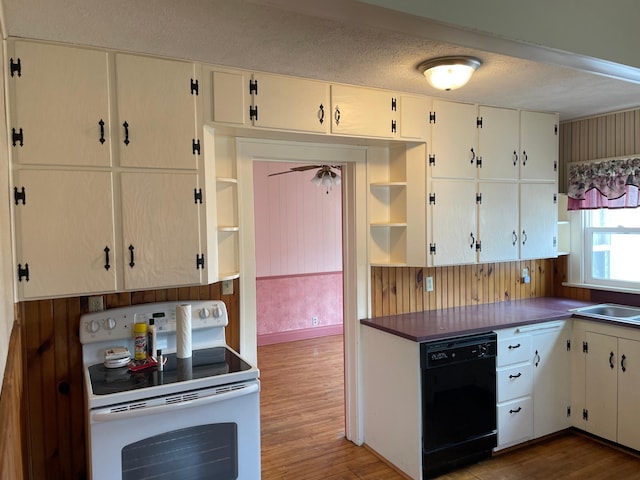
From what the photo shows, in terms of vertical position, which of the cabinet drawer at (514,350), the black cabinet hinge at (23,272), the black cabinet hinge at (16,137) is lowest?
the cabinet drawer at (514,350)

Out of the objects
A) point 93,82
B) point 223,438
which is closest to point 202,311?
point 223,438

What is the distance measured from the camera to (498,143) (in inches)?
136

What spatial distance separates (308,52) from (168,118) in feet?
2.63

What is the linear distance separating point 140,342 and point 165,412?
0.47m

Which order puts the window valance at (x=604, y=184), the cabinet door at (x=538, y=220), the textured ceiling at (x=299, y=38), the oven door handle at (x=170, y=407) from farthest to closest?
the cabinet door at (x=538, y=220) → the window valance at (x=604, y=184) → the oven door handle at (x=170, y=407) → the textured ceiling at (x=299, y=38)

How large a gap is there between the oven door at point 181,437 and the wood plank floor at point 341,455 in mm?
900

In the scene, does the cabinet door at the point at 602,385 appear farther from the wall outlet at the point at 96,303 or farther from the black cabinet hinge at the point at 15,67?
the black cabinet hinge at the point at 15,67

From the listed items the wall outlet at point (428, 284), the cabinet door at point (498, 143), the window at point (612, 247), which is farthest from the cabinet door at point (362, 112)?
the window at point (612, 247)

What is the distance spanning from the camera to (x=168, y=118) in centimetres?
236

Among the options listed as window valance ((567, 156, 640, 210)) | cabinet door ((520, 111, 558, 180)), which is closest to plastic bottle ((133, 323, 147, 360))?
cabinet door ((520, 111, 558, 180))

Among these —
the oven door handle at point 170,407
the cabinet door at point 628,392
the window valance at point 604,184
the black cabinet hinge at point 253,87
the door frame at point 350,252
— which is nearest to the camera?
the oven door handle at point 170,407

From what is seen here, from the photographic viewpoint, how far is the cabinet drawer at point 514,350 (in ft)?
9.95

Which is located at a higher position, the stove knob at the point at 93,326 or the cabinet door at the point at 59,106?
the cabinet door at the point at 59,106

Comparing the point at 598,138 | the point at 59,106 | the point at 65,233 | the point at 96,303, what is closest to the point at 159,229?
the point at 65,233
